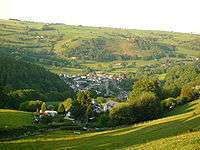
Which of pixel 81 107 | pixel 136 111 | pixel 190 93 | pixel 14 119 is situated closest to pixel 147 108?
pixel 136 111

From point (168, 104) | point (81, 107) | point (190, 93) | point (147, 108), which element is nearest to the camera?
point (147, 108)

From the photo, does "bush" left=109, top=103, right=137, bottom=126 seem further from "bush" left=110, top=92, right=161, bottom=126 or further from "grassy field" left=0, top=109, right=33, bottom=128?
"grassy field" left=0, top=109, right=33, bottom=128

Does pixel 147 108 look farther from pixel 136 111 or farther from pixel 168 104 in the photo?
pixel 168 104

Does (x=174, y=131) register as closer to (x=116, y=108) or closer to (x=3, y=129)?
(x=3, y=129)

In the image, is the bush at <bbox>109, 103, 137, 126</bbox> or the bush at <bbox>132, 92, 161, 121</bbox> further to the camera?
the bush at <bbox>132, 92, 161, 121</bbox>

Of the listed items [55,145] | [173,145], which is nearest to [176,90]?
[55,145]

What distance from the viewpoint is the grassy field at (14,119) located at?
332 feet

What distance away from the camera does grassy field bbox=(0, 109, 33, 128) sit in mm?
101156

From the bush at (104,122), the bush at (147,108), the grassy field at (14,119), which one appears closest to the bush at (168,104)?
the bush at (147,108)

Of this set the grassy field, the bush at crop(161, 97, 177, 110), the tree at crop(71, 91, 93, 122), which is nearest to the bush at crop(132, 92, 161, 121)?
the bush at crop(161, 97, 177, 110)

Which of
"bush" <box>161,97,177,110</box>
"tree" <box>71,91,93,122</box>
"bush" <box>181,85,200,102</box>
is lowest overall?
"tree" <box>71,91,93,122</box>

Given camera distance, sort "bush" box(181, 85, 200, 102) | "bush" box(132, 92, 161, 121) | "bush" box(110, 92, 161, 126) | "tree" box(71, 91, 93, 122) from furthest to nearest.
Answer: "bush" box(181, 85, 200, 102) → "tree" box(71, 91, 93, 122) → "bush" box(132, 92, 161, 121) → "bush" box(110, 92, 161, 126)

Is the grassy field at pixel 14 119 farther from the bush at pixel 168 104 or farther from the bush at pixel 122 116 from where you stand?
the bush at pixel 168 104

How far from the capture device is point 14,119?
10831 cm
